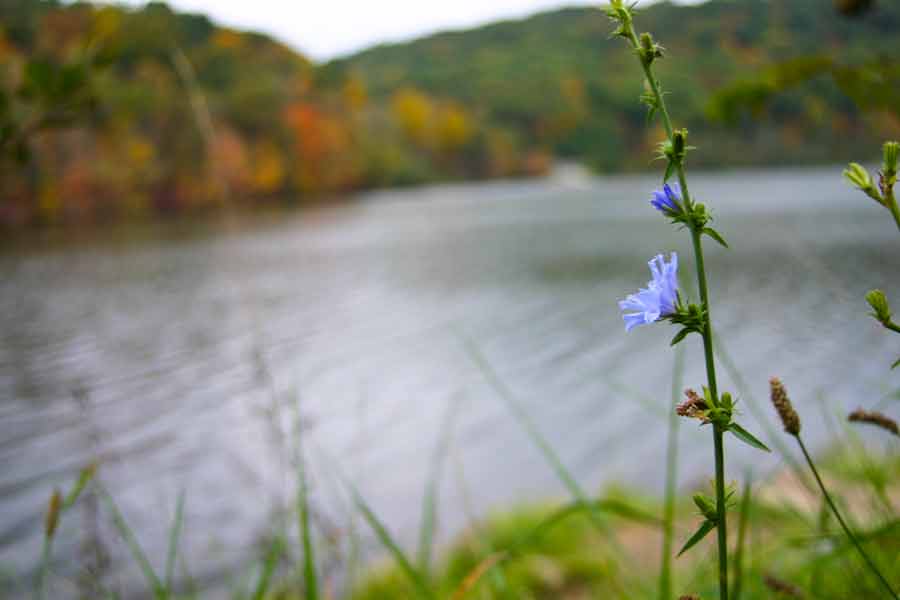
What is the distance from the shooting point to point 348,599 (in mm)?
1683

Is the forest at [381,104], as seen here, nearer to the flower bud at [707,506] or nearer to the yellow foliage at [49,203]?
the yellow foliage at [49,203]

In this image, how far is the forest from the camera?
4.88 feet

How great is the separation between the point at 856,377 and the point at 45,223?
3981 centimetres

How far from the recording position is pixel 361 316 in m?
15.2

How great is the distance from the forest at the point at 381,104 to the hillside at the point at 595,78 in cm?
5

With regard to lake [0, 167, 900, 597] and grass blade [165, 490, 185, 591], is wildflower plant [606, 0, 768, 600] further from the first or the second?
grass blade [165, 490, 185, 591]

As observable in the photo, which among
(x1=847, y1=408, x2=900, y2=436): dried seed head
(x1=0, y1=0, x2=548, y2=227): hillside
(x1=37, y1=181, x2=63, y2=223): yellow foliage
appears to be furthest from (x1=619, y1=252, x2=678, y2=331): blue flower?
(x1=37, y1=181, x2=63, y2=223): yellow foliage

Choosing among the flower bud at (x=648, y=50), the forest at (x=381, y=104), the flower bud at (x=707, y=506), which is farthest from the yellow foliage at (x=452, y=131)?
the flower bud at (x=707, y=506)

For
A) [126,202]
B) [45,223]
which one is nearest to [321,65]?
[126,202]

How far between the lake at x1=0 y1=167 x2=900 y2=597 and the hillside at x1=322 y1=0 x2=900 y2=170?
1.37m

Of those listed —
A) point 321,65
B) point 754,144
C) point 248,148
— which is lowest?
point 754,144

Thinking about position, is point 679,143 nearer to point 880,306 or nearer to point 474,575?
point 880,306

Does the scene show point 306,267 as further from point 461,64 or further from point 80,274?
point 461,64

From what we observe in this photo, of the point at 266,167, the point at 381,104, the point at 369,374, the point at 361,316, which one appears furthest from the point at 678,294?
the point at 381,104
